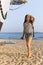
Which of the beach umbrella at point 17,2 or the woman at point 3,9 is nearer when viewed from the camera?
the woman at point 3,9

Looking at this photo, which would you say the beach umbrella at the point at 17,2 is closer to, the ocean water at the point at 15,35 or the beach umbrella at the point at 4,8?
the beach umbrella at the point at 4,8

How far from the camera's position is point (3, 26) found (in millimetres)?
5949

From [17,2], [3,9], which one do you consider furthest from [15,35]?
[17,2]

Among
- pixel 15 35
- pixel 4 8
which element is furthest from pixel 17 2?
pixel 15 35

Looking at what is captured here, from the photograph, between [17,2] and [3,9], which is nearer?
[3,9]

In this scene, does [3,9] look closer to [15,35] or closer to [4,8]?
[4,8]

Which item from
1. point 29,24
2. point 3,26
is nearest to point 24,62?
point 29,24

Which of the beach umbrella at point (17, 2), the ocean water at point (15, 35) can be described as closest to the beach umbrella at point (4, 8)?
the beach umbrella at point (17, 2)

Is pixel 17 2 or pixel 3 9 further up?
pixel 17 2

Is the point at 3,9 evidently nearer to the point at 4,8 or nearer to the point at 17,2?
the point at 4,8

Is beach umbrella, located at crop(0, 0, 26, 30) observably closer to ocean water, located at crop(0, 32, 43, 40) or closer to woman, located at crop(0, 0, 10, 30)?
woman, located at crop(0, 0, 10, 30)

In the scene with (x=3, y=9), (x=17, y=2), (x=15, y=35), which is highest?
(x=17, y=2)

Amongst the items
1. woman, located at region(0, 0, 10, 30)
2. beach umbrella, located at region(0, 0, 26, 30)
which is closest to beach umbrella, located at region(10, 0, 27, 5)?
beach umbrella, located at region(0, 0, 26, 30)

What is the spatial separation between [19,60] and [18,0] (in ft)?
9.72
